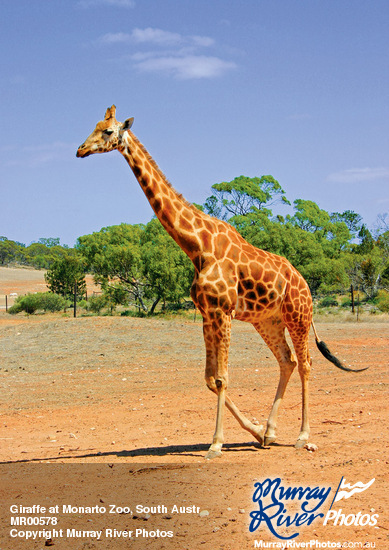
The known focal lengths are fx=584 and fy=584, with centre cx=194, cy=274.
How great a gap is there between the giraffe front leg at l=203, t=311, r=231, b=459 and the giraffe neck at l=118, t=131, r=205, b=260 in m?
0.90

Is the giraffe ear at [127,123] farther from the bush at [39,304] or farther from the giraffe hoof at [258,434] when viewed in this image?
the bush at [39,304]

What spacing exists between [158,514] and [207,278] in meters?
3.03

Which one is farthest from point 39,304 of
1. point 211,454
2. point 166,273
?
point 211,454

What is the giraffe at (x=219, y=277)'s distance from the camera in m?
7.39

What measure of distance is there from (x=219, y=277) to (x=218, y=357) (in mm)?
1027

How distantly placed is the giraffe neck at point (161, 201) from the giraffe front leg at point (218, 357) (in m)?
0.90

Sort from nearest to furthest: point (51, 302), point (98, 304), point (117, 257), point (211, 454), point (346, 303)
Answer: point (211, 454) < point (117, 257) < point (98, 304) < point (51, 302) < point (346, 303)

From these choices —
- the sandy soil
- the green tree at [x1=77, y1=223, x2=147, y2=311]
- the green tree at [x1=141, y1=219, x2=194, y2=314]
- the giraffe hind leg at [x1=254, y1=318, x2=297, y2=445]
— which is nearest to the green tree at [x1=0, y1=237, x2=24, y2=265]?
the green tree at [x1=77, y1=223, x2=147, y2=311]

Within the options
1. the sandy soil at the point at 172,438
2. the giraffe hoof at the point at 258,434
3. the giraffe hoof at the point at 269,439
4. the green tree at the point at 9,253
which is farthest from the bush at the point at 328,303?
the green tree at the point at 9,253

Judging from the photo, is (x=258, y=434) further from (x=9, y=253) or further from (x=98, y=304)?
(x=9, y=253)

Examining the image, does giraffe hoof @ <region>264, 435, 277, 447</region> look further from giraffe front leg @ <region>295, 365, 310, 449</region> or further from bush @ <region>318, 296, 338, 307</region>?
bush @ <region>318, 296, 338, 307</region>

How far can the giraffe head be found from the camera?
7.28 m

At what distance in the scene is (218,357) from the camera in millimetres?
7484

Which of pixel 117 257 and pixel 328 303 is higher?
pixel 117 257
